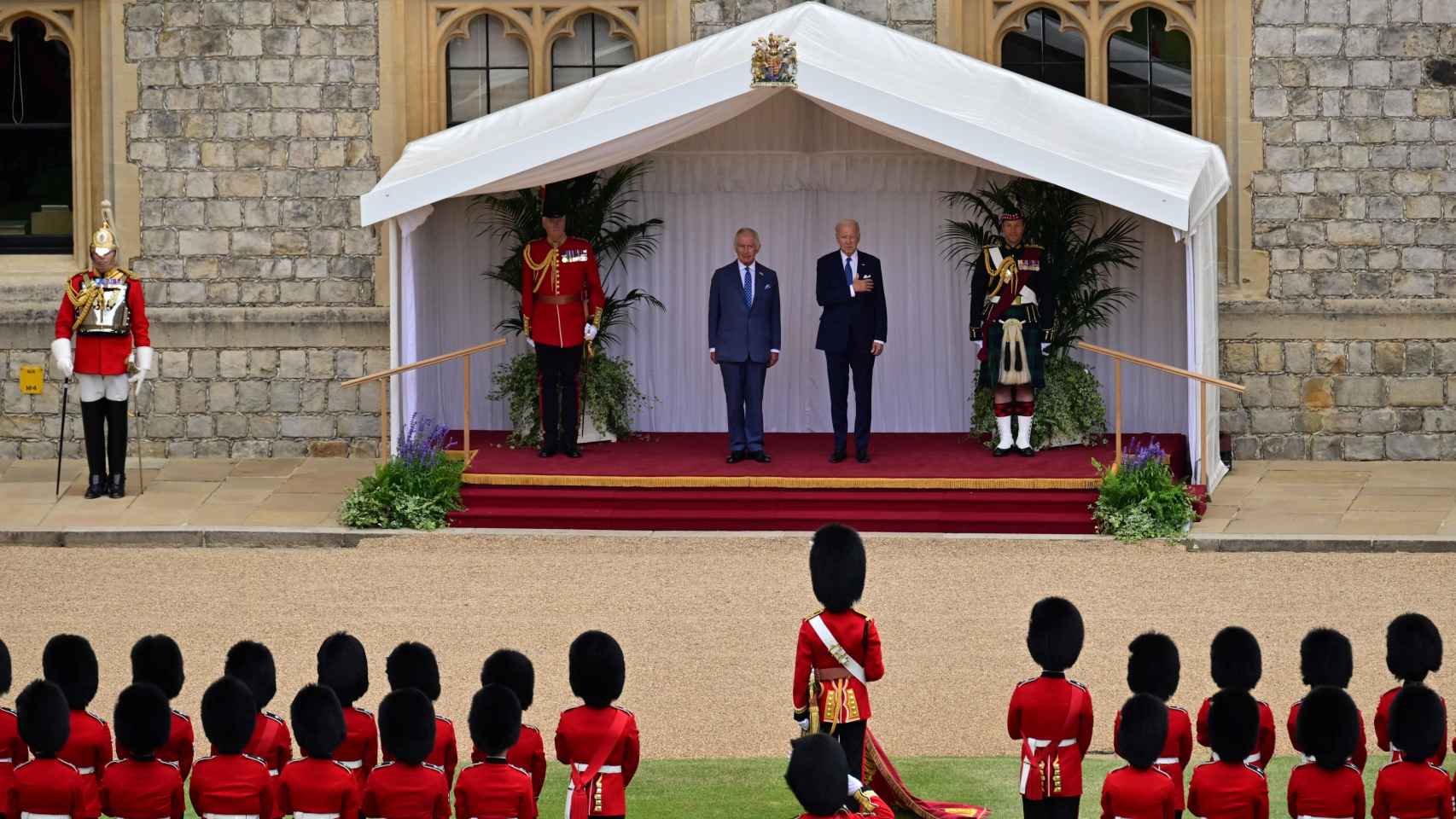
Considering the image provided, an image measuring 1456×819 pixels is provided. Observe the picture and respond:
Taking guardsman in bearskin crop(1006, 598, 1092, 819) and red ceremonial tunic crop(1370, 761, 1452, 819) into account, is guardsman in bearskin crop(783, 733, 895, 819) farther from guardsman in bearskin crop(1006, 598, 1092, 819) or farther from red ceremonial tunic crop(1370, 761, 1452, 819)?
red ceremonial tunic crop(1370, 761, 1452, 819)

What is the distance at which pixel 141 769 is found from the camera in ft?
22.5

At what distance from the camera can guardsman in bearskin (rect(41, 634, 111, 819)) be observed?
23.6ft

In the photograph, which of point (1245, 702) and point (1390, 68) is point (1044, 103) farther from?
point (1245, 702)

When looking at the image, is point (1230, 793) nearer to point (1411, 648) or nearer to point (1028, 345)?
point (1411, 648)

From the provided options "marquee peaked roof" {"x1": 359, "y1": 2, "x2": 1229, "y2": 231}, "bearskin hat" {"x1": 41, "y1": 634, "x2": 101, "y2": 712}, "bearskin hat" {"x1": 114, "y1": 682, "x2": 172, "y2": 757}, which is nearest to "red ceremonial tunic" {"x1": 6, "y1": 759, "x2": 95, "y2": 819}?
"bearskin hat" {"x1": 114, "y1": 682, "x2": 172, "y2": 757}

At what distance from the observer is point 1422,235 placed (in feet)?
51.9

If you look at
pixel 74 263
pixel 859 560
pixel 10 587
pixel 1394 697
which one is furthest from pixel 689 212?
pixel 1394 697

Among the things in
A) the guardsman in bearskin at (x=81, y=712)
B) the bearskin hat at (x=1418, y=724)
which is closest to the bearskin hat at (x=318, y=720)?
the guardsman in bearskin at (x=81, y=712)

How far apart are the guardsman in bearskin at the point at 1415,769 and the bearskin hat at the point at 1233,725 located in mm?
427

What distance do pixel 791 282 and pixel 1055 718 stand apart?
8.97m

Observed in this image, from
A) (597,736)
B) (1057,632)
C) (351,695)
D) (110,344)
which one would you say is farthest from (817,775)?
(110,344)

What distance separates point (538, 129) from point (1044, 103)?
318 cm

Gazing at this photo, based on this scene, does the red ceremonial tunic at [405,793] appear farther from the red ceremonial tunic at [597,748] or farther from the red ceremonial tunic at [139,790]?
the red ceremonial tunic at [139,790]

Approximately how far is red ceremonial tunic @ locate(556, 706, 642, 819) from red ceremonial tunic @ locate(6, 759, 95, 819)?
1.47 meters
